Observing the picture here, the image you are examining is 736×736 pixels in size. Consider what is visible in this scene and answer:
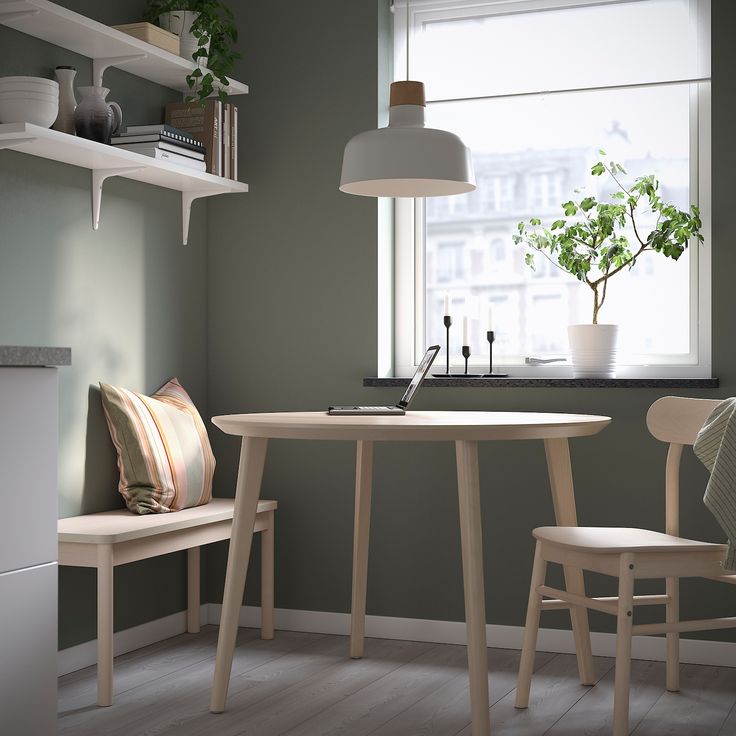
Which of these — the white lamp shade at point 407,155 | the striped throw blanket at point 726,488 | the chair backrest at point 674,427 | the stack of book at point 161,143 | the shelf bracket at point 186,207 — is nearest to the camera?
the striped throw blanket at point 726,488

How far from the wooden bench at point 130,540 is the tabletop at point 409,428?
0.48 m

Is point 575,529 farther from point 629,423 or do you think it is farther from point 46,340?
point 46,340

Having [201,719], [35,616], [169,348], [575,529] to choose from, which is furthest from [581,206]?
[35,616]

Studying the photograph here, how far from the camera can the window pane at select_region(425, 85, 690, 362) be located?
351 centimetres

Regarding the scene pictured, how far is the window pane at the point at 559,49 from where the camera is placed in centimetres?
348

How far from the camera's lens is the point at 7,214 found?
2.94m

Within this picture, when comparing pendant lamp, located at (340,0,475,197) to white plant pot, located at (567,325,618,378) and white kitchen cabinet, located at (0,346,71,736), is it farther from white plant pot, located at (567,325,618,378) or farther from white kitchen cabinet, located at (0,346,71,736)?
white kitchen cabinet, located at (0,346,71,736)

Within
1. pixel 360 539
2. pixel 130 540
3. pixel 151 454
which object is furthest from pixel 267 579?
pixel 130 540

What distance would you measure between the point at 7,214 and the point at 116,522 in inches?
36.4

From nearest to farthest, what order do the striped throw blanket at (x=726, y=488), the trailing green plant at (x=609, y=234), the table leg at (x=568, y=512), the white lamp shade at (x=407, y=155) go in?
the striped throw blanket at (x=726, y=488)
the white lamp shade at (x=407, y=155)
the table leg at (x=568, y=512)
the trailing green plant at (x=609, y=234)

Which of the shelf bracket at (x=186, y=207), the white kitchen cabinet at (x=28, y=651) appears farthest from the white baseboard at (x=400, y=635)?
the shelf bracket at (x=186, y=207)

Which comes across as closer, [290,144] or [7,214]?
[7,214]

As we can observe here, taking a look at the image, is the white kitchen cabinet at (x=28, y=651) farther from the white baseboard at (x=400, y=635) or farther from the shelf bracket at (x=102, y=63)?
the shelf bracket at (x=102, y=63)

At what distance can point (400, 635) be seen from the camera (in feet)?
11.9
